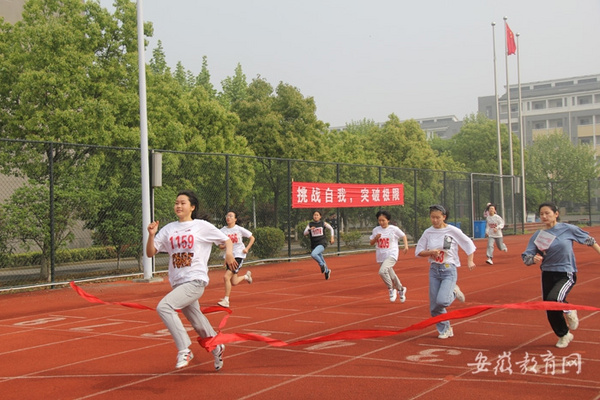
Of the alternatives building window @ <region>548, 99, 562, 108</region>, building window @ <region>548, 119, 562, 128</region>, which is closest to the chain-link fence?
building window @ <region>548, 119, 562, 128</region>

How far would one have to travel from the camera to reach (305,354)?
7.53 meters

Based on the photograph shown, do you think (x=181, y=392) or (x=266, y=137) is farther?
(x=266, y=137)

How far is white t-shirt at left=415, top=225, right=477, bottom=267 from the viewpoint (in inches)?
345

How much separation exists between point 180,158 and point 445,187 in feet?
45.7

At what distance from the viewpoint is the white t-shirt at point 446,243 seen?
8766mm

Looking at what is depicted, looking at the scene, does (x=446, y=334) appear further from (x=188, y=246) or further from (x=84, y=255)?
(x=84, y=255)

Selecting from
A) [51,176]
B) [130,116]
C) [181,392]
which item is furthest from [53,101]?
[181,392]

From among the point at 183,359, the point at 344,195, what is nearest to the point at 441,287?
the point at 183,359

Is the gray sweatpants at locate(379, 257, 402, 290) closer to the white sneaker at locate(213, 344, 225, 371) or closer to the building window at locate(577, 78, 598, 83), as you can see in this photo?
the white sneaker at locate(213, 344, 225, 371)

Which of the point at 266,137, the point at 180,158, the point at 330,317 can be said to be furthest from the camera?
the point at 266,137

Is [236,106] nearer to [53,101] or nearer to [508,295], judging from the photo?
[53,101]

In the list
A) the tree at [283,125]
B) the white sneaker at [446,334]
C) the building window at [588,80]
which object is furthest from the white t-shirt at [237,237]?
the building window at [588,80]

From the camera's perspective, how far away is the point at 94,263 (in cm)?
1806

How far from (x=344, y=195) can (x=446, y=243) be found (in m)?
15.9
